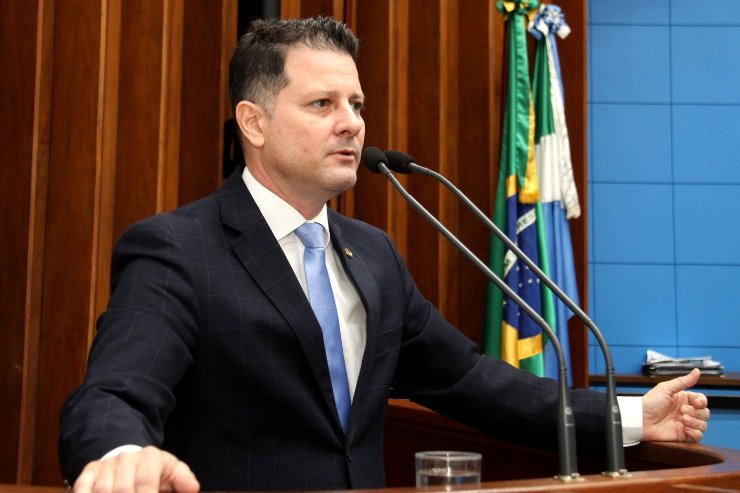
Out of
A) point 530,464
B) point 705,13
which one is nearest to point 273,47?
point 530,464

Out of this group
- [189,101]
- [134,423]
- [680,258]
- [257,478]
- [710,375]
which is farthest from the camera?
[680,258]

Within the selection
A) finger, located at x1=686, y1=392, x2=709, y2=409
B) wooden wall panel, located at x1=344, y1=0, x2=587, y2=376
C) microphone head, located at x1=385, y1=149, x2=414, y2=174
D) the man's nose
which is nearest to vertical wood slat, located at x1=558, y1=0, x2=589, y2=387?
wooden wall panel, located at x1=344, y1=0, x2=587, y2=376

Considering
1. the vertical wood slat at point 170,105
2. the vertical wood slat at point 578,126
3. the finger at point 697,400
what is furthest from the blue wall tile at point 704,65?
the finger at point 697,400

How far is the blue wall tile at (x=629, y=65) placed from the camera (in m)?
5.50

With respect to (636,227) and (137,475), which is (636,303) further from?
(137,475)

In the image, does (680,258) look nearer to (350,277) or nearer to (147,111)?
(147,111)

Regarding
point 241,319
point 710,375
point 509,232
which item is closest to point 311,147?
point 241,319

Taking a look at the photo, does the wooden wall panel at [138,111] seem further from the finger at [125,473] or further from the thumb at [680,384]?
the finger at [125,473]

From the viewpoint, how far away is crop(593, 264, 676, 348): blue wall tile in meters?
5.36

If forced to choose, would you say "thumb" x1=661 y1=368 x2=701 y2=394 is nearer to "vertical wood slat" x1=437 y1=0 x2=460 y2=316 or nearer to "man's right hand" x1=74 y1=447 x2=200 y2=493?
"man's right hand" x1=74 y1=447 x2=200 y2=493

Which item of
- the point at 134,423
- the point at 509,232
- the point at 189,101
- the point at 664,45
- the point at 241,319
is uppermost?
the point at 664,45

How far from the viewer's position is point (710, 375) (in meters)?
4.89

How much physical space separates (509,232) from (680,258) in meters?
1.83

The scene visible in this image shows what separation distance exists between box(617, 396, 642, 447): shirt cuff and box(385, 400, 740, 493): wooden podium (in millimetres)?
20
